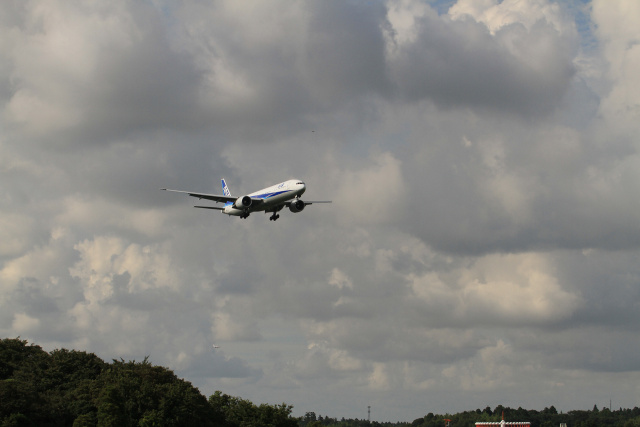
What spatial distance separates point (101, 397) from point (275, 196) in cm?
4081

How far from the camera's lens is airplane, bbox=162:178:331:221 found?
136 metres

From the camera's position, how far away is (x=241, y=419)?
167 meters

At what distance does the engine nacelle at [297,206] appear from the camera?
452 ft

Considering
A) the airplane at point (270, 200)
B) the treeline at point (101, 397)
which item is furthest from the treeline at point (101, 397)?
the airplane at point (270, 200)

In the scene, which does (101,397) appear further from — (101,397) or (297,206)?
(297,206)

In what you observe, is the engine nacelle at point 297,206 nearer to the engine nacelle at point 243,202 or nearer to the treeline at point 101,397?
the engine nacelle at point 243,202

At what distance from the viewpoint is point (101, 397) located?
12675cm

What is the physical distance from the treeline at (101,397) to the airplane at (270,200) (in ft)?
99.1

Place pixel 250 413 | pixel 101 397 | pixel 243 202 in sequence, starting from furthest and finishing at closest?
pixel 250 413 < pixel 243 202 < pixel 101 397

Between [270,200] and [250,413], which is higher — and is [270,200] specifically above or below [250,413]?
above

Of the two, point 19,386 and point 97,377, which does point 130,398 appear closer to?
point 19,386

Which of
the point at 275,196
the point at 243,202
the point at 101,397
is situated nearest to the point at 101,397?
the point at 101,397

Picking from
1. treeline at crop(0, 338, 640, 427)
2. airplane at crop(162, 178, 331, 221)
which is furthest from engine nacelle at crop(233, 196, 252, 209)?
treeline at crop(0, 338, 640, 427)

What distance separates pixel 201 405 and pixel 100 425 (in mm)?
20864
